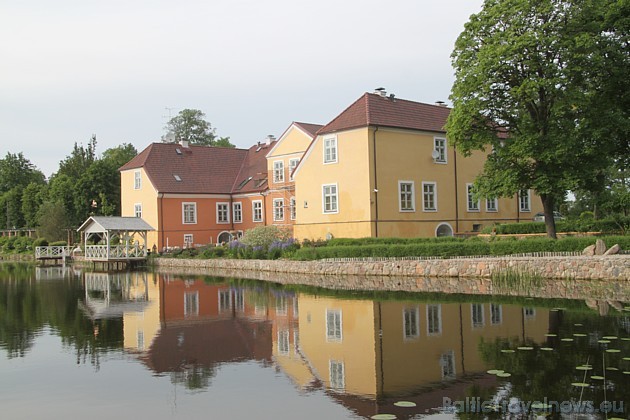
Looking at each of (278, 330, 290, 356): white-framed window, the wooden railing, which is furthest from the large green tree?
the wooden railing

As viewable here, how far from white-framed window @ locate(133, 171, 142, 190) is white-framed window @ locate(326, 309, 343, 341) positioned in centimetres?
3053

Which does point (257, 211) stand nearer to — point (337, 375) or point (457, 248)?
point (457, 248)

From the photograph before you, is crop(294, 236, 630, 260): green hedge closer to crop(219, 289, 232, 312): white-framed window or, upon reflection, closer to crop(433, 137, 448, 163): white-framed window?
crop(219, 289, 232, 312): white-framed window

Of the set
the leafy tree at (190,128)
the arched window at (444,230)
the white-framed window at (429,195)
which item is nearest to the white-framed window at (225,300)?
the white-framed window at (429,195)

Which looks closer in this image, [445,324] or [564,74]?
[445,324]

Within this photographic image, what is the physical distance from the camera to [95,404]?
7738 mm

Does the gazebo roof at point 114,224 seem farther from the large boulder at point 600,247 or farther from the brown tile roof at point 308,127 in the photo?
the large boulder at point 600,247

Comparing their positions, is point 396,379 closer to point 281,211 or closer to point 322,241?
point 322,241

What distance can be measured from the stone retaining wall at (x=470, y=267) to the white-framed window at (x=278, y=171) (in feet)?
33.8

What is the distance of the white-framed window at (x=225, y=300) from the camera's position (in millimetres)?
16361

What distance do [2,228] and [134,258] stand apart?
40.3 meters

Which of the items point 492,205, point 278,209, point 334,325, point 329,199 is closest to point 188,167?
point 278,209

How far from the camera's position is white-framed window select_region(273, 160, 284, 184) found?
38719 mm

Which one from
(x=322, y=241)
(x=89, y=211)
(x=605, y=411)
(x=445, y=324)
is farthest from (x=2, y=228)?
(x=605, y=411)
